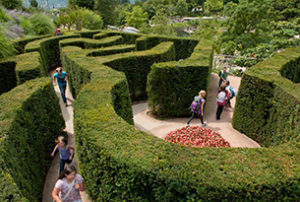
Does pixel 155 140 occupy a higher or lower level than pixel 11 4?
lower

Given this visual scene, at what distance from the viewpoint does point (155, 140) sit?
14.8 ft

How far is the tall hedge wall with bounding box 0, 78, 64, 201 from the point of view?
434cm

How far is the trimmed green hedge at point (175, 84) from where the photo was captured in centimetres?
973

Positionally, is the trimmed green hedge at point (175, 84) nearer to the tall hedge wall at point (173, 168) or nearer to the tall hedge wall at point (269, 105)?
the tall hedge wall at point (269, 105)

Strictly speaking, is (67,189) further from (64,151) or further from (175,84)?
(175,84)

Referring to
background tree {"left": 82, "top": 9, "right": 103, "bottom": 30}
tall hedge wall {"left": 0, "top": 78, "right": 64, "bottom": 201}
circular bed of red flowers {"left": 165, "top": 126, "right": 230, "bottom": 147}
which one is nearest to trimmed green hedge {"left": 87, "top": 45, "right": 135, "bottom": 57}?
tall hedge wall {"left": 0, "top": 78, "right": 64, "bottom": 201}

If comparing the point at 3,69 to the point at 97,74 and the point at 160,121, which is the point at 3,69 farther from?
the point at 160,121

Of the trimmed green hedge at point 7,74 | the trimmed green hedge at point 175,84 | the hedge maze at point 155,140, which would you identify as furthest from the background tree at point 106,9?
the trimmed green hedge at point 175,84

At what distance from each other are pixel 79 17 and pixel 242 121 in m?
34.3

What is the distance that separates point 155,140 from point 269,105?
5169mm

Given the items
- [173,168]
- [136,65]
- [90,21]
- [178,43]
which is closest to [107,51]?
[136,65]

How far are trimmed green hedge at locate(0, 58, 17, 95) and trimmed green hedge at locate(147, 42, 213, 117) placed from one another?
7540 mm

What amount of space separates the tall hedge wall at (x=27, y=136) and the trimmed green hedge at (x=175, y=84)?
4.46 metres

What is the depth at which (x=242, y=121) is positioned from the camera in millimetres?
8742
